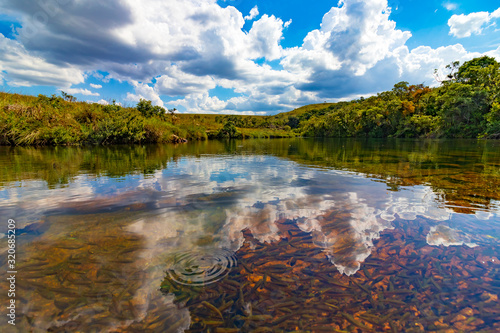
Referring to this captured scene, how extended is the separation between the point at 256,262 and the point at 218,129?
69812mm

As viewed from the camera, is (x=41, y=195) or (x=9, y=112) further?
(x=9, y=112)

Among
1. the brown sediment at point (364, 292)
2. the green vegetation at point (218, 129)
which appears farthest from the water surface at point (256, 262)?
the green vegetation at point (218, 129)

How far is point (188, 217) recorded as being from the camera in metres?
5.48

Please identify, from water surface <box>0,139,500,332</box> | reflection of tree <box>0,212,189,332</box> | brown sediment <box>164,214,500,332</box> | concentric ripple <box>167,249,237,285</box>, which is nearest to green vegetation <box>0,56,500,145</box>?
water surface <box>0,139,500,332</box>

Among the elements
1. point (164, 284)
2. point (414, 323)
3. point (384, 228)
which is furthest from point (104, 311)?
point (384, 228)

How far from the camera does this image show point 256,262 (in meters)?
3.53

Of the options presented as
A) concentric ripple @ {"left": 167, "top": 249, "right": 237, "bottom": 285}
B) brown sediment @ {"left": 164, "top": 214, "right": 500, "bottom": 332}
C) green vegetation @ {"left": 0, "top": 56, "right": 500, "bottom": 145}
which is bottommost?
brown sediment @ {"left": 164, "top": 214, "right": 500, "bottom": 332}

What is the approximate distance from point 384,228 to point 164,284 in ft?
14.7

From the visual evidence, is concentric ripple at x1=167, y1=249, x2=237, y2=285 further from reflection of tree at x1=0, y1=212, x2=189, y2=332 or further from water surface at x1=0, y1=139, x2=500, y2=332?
reflection of tree at x1=0, y1=212, x2=189, y2=332

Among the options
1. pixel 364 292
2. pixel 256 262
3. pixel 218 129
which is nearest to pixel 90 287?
pixel 256 262

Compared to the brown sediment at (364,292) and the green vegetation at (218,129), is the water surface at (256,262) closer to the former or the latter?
the brown sediment at (364,292)

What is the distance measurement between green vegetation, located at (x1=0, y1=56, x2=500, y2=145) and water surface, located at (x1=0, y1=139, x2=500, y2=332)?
95.4ft

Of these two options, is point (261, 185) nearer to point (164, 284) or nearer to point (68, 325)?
point (164, 284)

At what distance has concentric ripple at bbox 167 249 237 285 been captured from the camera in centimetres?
312
